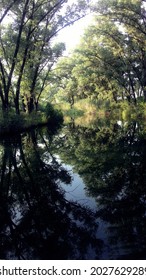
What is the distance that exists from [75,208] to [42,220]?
89 centimetres

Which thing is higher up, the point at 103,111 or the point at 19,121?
the point at 103,111

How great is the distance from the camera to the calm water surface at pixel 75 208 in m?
4.64

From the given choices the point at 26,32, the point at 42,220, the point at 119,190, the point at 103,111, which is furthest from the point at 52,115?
the point at 42,220

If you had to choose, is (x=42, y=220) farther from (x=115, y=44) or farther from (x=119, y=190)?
(x=115, y=44)

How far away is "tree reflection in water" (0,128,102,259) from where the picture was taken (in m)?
Result: 4.62

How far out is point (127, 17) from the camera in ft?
104

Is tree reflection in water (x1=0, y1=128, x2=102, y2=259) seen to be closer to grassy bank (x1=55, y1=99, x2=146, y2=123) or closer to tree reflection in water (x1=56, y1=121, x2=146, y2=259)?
tree reflection in water (x1=56, y1=121, x2=146, y2=259)

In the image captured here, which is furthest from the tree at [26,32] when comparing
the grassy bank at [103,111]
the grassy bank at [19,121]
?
the grassy bank at [103,111]

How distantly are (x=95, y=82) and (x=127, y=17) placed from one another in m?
30.7

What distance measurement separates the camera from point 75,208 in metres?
6.45

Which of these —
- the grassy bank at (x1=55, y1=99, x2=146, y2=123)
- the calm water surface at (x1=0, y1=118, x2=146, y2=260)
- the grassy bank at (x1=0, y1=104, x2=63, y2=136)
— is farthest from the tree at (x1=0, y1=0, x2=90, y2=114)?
the calm water surface at (x1=0, y1=118, x2=146, y2=260)

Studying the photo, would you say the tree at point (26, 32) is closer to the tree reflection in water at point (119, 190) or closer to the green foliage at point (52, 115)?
the green foliage at point (52, 115)
